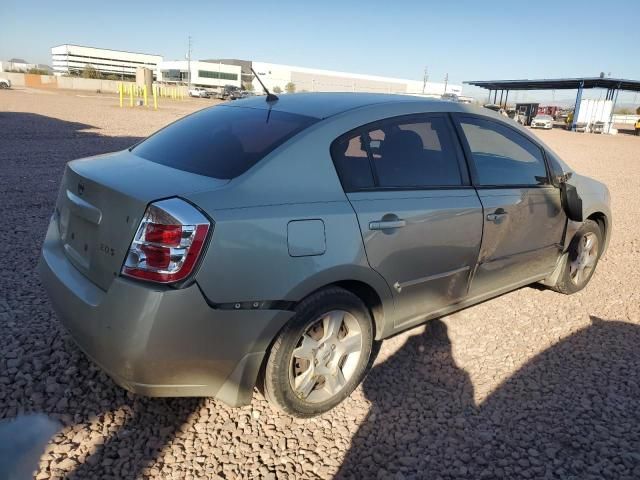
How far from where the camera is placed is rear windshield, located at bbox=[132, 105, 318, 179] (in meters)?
2.49

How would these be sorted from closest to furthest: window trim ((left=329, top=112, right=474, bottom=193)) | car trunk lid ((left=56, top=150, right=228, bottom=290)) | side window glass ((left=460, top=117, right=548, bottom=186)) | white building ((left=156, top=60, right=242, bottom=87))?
1. car trunk lid ((left=56, top=150, right=228, bottom=290))
2. window trim ((left=329, top=112, right=474, bottom=193))
3. side window glass ((left=460, top=117, right=548, bottom=186))
4. white building ((left=156, top=60, right=242, bottom=87))

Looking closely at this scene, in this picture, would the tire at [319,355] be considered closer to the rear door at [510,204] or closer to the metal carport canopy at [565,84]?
the rear door at [510,204]

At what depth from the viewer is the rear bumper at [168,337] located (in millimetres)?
2043

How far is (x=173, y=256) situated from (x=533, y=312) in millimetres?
3189

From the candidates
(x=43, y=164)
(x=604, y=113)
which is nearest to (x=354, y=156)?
(x=43, y=164)

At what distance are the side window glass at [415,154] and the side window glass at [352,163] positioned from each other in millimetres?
76

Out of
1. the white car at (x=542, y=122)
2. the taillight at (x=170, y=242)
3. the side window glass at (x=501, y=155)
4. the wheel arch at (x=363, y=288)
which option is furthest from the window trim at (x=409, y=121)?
the white car at (x=542, y=122)

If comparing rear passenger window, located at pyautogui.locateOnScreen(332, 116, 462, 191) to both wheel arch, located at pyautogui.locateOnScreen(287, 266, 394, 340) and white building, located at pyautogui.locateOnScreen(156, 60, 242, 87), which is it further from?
white building, located at pyautogui.locateOnScreen(156, 60, 242, 87)

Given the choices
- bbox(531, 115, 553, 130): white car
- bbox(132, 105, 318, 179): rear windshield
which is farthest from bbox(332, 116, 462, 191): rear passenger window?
bbox(531, 115, 553, 130): white car

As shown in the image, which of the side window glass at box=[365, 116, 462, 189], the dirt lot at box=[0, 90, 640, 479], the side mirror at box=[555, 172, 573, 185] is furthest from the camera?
the side mirror at box=[555, 172, 573, 185]

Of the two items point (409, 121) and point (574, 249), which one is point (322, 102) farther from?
point (574, 249)

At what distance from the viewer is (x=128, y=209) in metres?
2.15

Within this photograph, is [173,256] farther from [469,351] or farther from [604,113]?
[604,113]

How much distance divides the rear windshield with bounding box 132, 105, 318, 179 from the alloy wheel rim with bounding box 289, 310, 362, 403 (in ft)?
3.01
